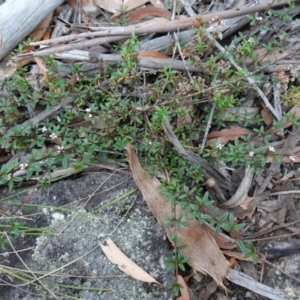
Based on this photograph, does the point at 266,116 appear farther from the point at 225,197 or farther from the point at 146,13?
the point at 146,13

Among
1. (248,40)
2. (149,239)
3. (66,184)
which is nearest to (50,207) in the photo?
(66,184)

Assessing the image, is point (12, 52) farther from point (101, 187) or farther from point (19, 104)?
point (101, 187)

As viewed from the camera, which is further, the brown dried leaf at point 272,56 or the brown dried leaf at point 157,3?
the brown dried leaf at point 157,3

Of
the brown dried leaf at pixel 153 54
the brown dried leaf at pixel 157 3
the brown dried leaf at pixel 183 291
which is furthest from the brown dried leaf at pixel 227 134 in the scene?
the brown dried leaf at pixel 157 3

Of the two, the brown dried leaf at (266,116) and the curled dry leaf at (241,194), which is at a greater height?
the brown dried leaf at (266,116)

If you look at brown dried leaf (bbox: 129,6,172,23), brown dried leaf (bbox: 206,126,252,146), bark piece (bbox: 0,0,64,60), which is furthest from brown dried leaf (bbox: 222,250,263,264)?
bark piece (bbox: 0,0,64,60)

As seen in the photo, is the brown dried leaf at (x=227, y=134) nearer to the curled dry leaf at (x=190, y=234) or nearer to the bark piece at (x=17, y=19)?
the curled dry leaf at (x=190, y=234)

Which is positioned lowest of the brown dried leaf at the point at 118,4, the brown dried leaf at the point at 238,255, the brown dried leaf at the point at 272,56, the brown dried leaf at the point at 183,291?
the brown dried leaf at the point at 238,255

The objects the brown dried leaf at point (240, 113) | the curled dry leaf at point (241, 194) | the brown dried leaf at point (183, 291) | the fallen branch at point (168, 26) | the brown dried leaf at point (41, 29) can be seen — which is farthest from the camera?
the brown dried leaf at point (41, 29)
